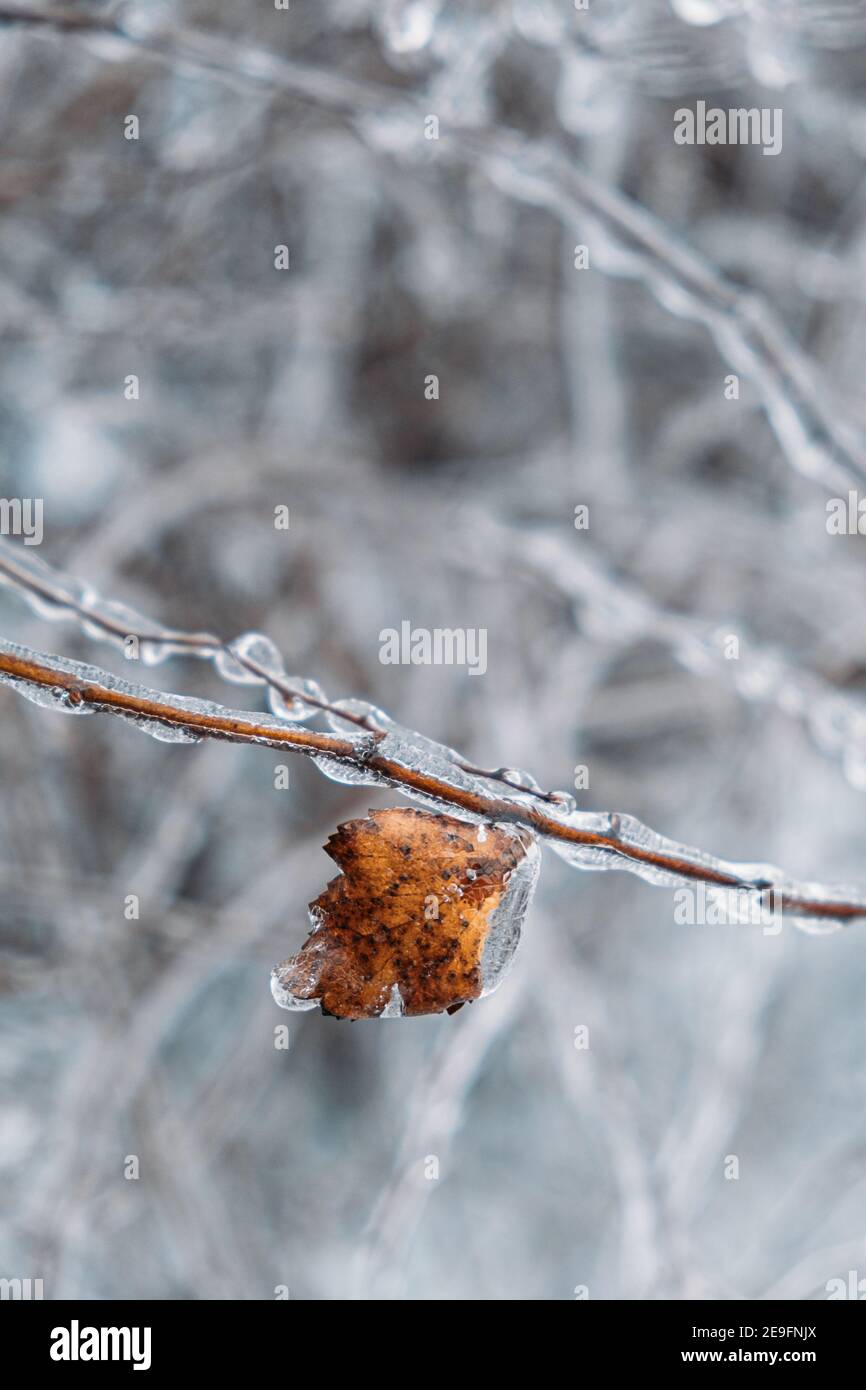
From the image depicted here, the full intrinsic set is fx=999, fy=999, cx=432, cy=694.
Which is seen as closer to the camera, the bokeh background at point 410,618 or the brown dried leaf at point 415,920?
the brown dried leaf at point 415,920

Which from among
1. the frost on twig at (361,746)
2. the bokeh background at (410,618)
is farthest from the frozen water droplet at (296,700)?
the bokeh background at (410,618)

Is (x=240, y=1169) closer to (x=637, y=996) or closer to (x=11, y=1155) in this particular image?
(x=11, y=1155)

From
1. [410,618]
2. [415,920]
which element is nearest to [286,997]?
[415,920]

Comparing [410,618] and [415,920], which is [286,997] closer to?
[415,920]

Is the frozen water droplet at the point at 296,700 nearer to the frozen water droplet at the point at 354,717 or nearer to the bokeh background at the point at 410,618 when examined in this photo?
the frozen water droplet at the point at 354,717

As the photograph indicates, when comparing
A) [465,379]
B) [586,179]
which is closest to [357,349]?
[465,379]

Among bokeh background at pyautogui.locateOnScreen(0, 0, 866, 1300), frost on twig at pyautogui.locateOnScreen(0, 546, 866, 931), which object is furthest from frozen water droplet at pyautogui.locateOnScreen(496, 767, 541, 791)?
bokeh background at pyautogui.locateOnScreen(0, 0, 866, 1300)
